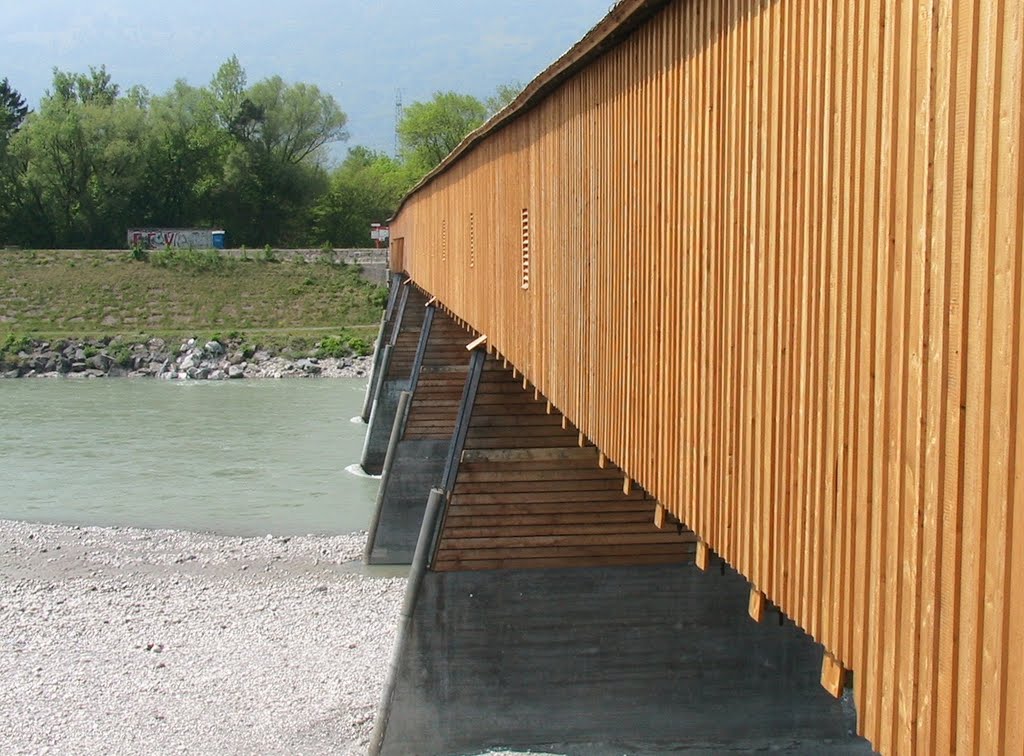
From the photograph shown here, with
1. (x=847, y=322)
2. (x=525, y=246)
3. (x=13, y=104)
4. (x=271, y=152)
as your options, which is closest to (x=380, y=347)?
(x=525, y=246)

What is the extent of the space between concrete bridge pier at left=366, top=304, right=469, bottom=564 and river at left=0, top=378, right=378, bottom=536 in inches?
76.1

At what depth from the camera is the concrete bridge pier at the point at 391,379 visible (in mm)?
25344

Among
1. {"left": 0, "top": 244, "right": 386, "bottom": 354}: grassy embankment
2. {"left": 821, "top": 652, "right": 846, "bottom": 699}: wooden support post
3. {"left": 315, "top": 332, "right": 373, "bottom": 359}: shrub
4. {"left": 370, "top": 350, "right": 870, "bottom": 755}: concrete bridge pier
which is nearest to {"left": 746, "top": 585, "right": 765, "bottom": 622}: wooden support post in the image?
{"left": 821, "top": 652, "right": 846, "bottom": 699}: wooden support post

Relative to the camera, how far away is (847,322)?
370 centimetres

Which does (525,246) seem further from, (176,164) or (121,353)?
(176,164)

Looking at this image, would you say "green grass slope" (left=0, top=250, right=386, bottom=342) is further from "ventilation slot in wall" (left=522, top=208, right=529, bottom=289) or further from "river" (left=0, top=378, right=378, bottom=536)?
"ventilation slot in wall" (left=522, top=208, right=529, bottom=289)

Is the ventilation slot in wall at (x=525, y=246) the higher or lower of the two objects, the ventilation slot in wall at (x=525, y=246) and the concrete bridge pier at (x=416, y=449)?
the higher

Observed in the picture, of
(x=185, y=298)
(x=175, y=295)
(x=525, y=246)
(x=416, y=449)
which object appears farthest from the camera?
(x=175, y=295)

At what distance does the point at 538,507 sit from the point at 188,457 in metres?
18.3

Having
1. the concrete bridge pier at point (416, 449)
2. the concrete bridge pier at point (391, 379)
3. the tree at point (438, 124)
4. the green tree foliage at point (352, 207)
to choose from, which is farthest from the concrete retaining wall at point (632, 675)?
the tree at point (438, 124)

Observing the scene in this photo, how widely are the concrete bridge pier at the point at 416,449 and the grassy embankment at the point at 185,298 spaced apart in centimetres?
2848

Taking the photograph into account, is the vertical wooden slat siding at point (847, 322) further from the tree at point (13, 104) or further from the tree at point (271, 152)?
the tree at point (13, 104)

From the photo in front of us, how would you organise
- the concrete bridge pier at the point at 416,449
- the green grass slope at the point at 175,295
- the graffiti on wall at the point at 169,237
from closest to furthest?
the concrete bridge pier at the point at 416,449, the green grass slope at the point at 175,295, the graffiti on wall at the point at 169,237

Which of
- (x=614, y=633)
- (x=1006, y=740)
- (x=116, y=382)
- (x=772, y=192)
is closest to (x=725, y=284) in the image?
(x=772, y=192)
